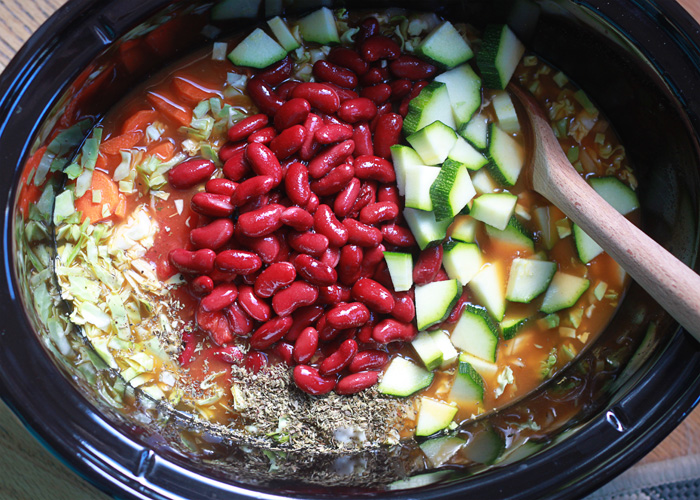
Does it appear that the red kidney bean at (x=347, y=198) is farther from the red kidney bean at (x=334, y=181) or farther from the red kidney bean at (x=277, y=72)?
the red kidney bean at (x=277, y=72)

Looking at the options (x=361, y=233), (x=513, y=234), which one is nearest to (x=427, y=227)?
(x=361, y=233)

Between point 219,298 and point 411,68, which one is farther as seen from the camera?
point 411,68

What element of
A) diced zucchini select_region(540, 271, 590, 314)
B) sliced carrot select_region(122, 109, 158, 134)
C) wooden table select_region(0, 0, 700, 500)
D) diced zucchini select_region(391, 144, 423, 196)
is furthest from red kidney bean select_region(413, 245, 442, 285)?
wooden table select_region(0, 0, 700, 500)

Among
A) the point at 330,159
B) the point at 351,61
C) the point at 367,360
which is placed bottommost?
the point at 367,360

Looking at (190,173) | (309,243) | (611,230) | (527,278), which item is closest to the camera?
(611,230)

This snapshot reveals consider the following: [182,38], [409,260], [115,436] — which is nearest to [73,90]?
[182,38]

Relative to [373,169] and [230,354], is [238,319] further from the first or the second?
[373,169]

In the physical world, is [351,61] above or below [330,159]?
above

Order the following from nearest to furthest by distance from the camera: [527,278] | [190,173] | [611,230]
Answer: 1. [611,230]
2. [190,173]
3. [527,278]
